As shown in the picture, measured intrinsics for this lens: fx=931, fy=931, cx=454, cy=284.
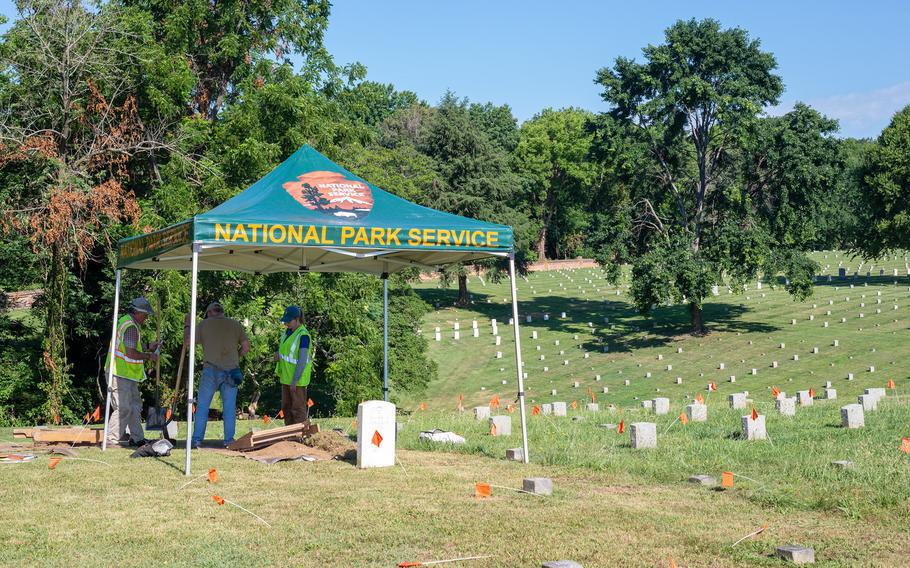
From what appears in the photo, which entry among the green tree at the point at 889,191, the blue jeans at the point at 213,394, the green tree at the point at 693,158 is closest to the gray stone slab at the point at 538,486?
the blue jeans at the point at 213,394

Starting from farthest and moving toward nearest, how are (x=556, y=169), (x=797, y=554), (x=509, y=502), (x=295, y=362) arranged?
(x=556, y=169) → (x=295, y=362) → (x=509, y=502) → (x=797, y=554)

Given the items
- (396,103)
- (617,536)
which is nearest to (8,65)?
(617,536)

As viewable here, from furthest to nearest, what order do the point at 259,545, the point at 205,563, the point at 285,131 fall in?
the point at 285,131 < the point at 259,545 < the point at 205,563

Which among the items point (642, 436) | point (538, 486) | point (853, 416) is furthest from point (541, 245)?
point (538, 486)

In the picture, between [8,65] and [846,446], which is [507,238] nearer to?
[846,446]

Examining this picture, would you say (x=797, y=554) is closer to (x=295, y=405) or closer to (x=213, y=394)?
(x=213, y=394)

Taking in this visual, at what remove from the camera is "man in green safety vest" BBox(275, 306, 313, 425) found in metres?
14.8

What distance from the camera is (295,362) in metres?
14.9

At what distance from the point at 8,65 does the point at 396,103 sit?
101040 mm

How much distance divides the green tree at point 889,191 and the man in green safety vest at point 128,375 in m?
58.8

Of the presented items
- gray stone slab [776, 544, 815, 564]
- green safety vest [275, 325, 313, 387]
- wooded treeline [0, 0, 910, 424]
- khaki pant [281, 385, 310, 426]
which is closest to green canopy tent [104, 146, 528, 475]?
green safety vest [275, 325, 313, 387]

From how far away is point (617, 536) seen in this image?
8094 mm

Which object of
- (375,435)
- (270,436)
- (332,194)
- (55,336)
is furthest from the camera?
(55,336)

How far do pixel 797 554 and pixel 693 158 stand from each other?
4947 centimetres
